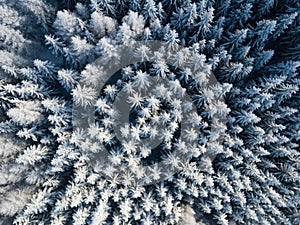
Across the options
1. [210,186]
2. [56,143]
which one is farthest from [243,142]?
[56,143]

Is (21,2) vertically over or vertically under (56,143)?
over

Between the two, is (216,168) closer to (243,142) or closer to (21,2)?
(243,142)

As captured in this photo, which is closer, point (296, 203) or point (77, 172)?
point (77, 172)

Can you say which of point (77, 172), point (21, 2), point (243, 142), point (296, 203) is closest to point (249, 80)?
point (243, 142)

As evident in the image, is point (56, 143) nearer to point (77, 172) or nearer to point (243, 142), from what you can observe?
point (77, 172)

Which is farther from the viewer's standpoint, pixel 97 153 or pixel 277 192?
pixel 277 192

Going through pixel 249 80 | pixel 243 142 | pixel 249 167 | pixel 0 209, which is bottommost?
pixel 0 209
